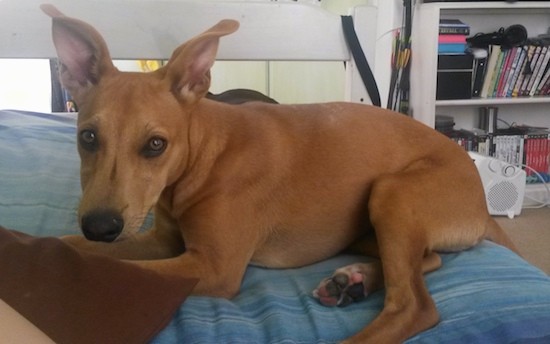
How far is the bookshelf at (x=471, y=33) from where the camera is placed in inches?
142

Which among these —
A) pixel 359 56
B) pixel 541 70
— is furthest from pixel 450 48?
pixel 359 56

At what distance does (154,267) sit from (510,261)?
2.80 ft

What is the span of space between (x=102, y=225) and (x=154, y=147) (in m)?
0.22

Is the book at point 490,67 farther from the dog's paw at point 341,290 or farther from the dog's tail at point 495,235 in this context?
the dog's paw at point 341,290

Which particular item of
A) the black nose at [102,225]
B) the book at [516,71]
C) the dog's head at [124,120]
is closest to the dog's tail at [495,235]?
the dog's head at [124,120]

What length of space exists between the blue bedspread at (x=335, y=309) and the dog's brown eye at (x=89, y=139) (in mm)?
382

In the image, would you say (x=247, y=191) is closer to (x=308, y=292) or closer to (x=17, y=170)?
(x=308, y=292)

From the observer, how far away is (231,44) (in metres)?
2.22

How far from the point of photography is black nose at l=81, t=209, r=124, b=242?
110 cm

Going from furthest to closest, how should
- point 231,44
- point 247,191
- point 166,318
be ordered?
point 231,44
point 247,191
point 166,318

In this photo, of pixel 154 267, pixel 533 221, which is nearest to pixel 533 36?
pixel 533 221

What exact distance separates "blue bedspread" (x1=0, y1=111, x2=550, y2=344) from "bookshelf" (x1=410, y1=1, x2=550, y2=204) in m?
2.28

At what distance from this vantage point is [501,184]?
3465 mm

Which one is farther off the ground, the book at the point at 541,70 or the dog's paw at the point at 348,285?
Result: the book at the point at 541,70
